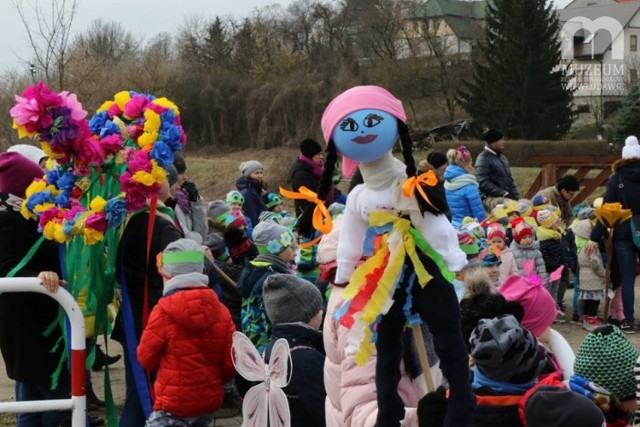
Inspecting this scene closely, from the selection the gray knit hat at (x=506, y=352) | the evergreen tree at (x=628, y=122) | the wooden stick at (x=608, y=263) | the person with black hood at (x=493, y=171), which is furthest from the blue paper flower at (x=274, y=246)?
the evergreen tree at (x=628, y=122)

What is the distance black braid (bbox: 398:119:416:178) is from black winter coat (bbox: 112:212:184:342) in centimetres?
185

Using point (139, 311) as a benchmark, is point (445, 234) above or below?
above

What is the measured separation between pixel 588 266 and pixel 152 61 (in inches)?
1226

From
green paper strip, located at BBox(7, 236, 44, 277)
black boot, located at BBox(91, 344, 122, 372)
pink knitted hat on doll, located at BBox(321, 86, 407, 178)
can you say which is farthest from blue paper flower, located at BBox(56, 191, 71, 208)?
black boot, located at BBox(91, 344, 122, 372)

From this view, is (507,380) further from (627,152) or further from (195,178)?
(195,178)

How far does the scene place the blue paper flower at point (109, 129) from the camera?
471 cm

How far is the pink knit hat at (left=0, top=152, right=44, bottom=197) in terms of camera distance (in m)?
4.99

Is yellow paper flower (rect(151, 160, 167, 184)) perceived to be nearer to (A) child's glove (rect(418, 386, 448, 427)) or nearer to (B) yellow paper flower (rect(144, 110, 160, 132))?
(B) yellow paper flower (rect(144, 110, 160, 132))

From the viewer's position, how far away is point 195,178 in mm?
28672

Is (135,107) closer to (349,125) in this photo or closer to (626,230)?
(349,125)

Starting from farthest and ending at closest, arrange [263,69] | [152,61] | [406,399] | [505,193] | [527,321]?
[263,69], [152,61], [505,193], [527,321], [406,399]

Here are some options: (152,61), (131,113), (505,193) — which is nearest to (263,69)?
(152,61)

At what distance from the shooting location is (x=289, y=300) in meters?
4.43

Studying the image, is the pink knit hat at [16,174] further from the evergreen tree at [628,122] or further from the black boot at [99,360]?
the evergreen tree at [628,122]
